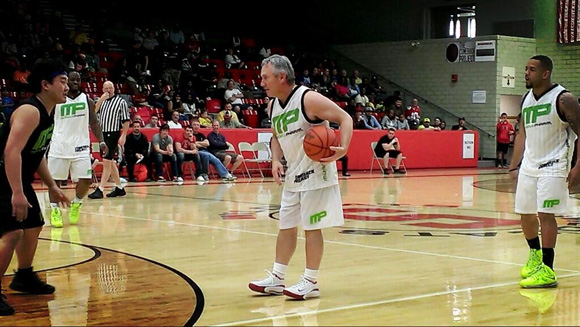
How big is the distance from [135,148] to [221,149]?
2.45 meters

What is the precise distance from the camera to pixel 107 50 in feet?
80.6

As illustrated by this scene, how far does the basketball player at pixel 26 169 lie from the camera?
532cm

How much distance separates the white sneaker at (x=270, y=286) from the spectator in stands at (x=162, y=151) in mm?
12484

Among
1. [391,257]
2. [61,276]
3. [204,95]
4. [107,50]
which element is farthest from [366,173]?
[61,276]

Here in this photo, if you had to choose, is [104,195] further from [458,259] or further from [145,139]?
[458,259]

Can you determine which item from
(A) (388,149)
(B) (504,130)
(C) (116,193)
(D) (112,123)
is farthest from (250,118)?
(D) (112,123)

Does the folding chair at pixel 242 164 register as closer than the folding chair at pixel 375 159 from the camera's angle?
Yes

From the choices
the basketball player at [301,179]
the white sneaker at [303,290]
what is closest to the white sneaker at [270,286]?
the basketball player at [301,179]

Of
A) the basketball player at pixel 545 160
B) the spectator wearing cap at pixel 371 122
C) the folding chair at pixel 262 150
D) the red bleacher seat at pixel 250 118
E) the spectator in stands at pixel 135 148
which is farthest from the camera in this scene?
the spectator wearing cap at pixel 371 122

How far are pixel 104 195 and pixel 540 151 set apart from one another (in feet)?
31.6

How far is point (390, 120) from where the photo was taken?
25781 millimetres

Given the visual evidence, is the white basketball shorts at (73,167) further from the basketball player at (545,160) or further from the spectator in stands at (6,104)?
the spectator in stands at (6,104)

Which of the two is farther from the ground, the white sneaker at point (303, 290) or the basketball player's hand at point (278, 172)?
the basketball player's hand at point (278, 172)

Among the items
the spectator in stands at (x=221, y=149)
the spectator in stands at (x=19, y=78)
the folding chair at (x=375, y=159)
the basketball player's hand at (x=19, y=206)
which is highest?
the spectator in stands at (x=19, y=78)
